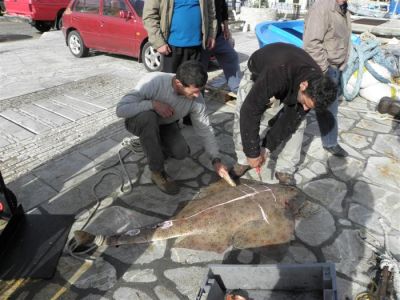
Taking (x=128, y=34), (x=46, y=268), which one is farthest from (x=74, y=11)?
(x=46, y=268)

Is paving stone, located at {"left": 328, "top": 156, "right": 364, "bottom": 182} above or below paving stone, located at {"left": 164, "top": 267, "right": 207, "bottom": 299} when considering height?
above

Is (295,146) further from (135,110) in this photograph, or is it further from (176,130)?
(135,110)

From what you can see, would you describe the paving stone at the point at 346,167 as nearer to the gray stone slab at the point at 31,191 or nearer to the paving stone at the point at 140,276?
the paving stone at the point at 140,276

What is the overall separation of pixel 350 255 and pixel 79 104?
5.13 meters

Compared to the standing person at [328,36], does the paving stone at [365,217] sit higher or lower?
lower

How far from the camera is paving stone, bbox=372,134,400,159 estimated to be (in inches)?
195

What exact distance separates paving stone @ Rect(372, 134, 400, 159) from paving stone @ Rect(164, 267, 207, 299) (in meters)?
3.45

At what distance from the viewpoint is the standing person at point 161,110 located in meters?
3.56

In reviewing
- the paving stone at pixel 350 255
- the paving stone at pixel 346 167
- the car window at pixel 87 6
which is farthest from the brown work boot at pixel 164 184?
the car window at pixel 87 6

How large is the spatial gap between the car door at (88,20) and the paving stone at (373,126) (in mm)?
6887

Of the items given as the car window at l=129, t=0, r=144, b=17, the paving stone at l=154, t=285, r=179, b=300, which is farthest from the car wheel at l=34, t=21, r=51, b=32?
the paving stone at l=154, t=285, r=179, b=300

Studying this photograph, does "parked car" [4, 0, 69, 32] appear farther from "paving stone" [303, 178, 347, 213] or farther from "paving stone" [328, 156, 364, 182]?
"paving stone" [303, 178, 347, 213]

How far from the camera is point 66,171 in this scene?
426cm

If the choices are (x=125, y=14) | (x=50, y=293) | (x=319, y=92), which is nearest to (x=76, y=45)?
(x=125, y=14)
